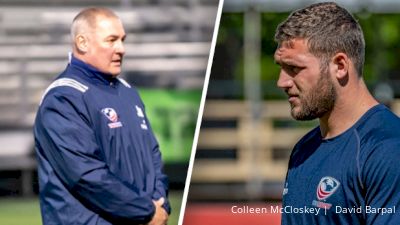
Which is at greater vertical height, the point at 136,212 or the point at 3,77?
the point at 136,212

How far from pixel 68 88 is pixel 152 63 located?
2285 mm

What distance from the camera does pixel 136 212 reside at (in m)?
2.63

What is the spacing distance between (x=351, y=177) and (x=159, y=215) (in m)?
1.08

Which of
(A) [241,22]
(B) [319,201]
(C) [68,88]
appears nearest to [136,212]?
(C) [68,88]

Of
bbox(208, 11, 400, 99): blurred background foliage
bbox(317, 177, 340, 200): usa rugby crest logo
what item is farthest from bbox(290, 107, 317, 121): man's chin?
Result: bbox(208, 11, 400, 99): blurred background foliage

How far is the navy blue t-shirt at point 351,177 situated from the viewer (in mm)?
1614

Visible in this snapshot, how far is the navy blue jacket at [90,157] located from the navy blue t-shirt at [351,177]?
2.66 ft

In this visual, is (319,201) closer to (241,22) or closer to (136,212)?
(136,212)

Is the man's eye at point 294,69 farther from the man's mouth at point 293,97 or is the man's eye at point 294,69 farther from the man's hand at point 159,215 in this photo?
the man's hand at point 159,215

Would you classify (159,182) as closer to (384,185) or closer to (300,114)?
(300,114)

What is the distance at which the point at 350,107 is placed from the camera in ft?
5.77

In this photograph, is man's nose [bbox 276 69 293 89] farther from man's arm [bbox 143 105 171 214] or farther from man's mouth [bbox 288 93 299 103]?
man's arm [bbox 143 105 171 214]

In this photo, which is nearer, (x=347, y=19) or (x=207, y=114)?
(x=347, y=19)

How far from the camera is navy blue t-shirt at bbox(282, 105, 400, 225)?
1.61m
